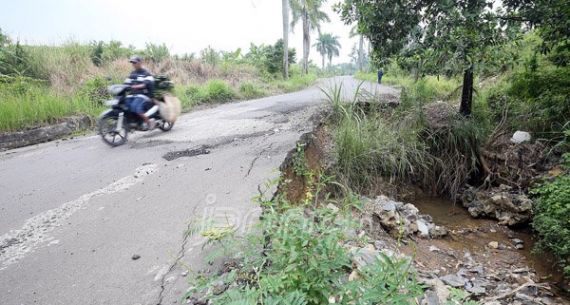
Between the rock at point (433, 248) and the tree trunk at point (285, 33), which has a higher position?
the tree trunk at point (285, 33)

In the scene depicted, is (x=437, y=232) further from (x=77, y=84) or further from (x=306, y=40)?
(x=306, y=40)

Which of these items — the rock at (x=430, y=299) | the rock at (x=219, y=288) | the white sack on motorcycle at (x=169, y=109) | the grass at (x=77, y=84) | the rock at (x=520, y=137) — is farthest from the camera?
the grass at (x=77, y=84)

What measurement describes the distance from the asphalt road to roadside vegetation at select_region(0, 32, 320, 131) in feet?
5.84

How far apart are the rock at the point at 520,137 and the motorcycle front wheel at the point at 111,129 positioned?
6837 mm

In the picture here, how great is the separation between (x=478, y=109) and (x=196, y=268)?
6490 millimetres

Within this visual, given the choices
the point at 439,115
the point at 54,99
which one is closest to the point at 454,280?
the point at 439,115

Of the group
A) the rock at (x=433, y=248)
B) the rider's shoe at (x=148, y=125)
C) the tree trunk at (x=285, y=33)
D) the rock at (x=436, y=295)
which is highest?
the tree trunk at (x=285, y=33)

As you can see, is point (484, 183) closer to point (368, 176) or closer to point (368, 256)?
point (368, 176)

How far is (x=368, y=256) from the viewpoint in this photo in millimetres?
2730

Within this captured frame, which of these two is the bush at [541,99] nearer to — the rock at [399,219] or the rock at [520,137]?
the rock at [520,137]

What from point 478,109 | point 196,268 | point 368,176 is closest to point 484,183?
point 478,109

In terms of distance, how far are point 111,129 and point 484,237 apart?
629 centimetres

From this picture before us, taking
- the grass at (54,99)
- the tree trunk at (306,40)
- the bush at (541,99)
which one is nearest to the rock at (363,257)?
the bush at (541,99)

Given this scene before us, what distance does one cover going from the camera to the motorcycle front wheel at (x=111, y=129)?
243 inches
